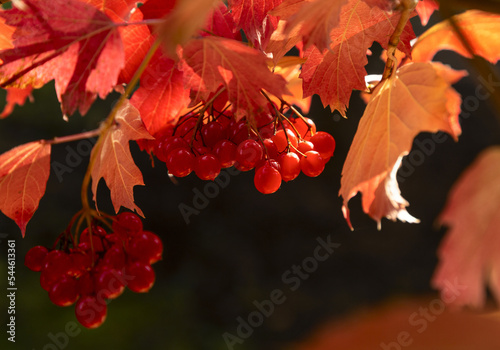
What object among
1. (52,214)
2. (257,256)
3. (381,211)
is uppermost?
(381,211)

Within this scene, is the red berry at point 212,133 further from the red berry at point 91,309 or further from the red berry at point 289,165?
the red berry at point 91,309

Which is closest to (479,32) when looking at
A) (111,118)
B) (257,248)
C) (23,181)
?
(111,118)

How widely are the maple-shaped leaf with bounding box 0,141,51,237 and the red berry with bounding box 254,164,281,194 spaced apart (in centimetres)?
21

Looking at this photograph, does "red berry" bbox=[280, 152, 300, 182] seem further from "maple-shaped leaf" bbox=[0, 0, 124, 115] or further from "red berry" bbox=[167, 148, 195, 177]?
"maple-shaped leaf" bbox=[0, 0, 124, 115]

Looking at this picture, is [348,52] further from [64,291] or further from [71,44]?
[64,291]

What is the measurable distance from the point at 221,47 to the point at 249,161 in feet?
0.44

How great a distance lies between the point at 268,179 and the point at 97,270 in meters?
0.19

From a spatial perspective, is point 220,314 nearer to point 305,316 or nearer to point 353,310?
point 305,316

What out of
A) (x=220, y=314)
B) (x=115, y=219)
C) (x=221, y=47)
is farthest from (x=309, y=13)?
(x=220, y=314)

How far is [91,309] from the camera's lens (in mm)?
484

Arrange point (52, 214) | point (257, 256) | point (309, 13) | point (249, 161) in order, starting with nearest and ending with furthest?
point (309, 13) < point (249, 161) < point (52, 214) < point (257, 256)

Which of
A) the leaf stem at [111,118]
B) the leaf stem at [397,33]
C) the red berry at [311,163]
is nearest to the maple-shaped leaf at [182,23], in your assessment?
the leaf stem at [111,118]

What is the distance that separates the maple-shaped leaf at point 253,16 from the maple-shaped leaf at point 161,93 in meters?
0.08

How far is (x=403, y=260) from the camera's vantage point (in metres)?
2.78
